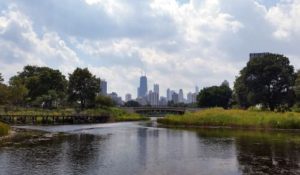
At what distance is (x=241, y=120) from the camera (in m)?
88.7

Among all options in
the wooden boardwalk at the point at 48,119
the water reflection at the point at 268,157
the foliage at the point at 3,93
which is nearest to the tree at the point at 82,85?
the wooden boardwalk at the point at 48,119

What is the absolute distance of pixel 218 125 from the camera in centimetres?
9131

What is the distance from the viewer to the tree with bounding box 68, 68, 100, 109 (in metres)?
158

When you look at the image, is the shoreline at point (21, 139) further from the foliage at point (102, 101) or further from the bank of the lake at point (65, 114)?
the foliage at point (102, 101)

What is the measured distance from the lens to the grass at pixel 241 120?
82312 millimetres

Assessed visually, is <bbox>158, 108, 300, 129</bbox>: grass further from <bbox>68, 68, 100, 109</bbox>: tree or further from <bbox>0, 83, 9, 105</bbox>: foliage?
<bbox>68, 68, 100, 109</bbox>: tree

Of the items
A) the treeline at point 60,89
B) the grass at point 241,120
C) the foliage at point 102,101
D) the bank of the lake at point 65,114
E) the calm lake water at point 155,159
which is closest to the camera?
the calm lake water at point 155,159

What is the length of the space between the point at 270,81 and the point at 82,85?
70983 millimetres

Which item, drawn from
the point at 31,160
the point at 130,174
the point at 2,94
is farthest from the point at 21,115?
the point at 130,174

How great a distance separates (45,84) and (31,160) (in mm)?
134683

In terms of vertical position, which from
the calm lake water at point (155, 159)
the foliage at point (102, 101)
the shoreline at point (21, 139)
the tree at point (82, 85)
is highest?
the tree at point (82, 85)

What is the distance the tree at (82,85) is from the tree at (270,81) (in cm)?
6007

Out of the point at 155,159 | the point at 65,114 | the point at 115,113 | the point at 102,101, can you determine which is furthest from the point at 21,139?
the point at 102,101

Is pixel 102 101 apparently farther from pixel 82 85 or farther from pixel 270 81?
pixel 270 81
